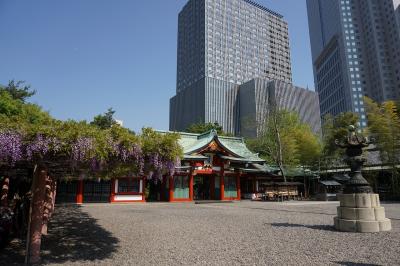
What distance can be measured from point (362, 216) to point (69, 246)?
29.7 ft

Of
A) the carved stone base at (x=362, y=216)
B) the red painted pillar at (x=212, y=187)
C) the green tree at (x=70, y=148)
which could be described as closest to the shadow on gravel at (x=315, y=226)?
the carved stone base at (x=362, y=216)

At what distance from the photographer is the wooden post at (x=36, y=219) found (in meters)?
6.14

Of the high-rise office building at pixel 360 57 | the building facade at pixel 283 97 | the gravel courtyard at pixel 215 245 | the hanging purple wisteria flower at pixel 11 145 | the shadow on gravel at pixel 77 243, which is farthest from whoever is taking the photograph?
the high-rise office building at pixel 360 57

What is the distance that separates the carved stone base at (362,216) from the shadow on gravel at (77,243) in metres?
7.48

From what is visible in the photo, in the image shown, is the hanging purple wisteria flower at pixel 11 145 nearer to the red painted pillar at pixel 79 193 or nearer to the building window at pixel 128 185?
the red painted pillar at pixel 79 193

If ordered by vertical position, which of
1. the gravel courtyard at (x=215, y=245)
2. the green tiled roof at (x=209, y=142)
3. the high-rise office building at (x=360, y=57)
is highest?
the high-rise office building at (x=360, y=57)

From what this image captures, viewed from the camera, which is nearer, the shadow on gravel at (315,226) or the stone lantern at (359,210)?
the stone lantern at (359,210)

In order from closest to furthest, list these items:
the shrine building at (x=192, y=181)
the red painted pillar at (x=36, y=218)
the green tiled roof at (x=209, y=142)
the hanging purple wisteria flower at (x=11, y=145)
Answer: the hanging purple wisteria flower at (x=11, y=145)
the red painted pillar at (x=36, y=218)
the shrine building at (x=192, y=181)
the green tiled roof at (x=209, y=142)

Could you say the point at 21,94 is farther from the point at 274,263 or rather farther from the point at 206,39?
the point at 206,39

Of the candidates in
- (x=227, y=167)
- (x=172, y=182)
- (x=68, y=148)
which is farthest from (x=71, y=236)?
(x=227, y=167)

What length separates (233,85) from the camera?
101 m

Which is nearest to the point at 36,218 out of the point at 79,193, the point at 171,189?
the point at 79,193

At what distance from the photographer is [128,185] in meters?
24.6

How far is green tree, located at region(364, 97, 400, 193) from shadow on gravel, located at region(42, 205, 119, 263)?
25.2 m
